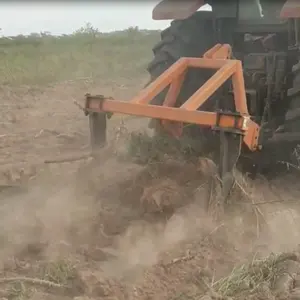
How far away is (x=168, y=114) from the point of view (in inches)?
154

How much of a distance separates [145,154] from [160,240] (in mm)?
1111

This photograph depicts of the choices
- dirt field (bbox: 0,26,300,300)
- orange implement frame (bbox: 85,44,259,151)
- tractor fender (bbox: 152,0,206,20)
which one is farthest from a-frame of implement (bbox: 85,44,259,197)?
tractor fender (bbox: 152,0,206,20)

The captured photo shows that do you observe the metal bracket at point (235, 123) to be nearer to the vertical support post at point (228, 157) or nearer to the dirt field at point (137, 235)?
the vertical support post at point (228, 157)

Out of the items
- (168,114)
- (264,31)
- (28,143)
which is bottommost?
(28,143)

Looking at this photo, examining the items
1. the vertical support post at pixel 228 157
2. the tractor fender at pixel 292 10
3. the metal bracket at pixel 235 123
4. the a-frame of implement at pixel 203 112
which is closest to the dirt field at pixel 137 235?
the vertical support post at pixel 228 157

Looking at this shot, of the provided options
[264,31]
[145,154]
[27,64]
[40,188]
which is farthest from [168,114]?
[27,64]

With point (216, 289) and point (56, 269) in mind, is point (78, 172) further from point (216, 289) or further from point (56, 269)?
point (216, 289)

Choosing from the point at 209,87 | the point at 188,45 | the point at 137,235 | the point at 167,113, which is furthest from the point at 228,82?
the point at 137,235

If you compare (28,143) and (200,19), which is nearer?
(200,19)

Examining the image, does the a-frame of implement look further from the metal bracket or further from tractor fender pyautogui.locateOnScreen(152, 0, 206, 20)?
tractor fender pyautogui.locateOnScreen(152, 0, 206, 20)

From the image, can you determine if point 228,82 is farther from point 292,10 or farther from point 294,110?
point 292,10

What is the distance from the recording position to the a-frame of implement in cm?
382

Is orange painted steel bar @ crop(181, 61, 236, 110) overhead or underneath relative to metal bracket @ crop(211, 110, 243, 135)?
overhead

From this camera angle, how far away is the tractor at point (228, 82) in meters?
3.99
